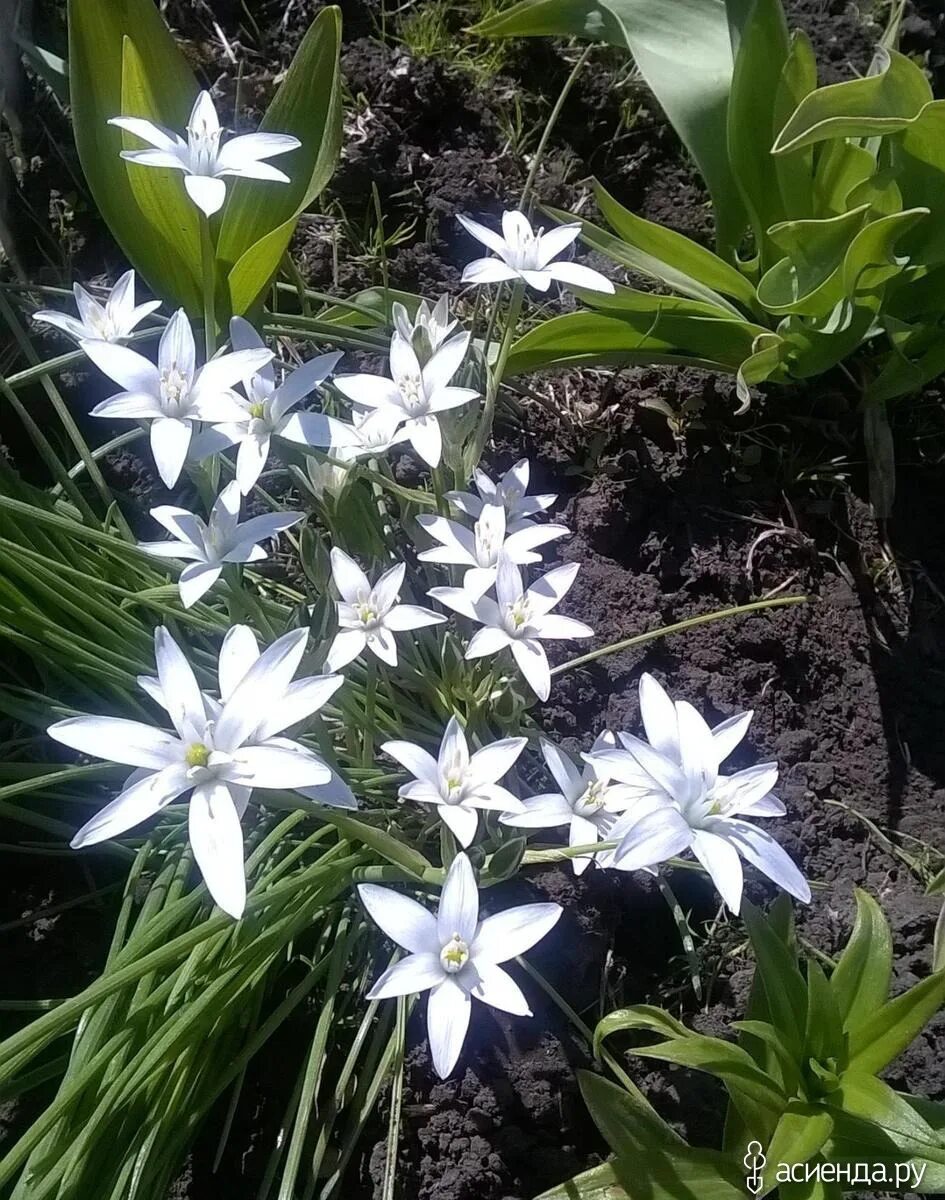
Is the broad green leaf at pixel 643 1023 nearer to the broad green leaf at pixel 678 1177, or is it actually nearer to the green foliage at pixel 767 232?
the broad green leaf at pixel 678 1177

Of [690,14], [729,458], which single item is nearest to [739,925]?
[729,458]

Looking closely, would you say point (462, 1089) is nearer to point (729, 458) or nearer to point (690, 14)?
point (729, 458)

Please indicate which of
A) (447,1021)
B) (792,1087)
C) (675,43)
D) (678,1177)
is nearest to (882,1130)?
(792,1087)

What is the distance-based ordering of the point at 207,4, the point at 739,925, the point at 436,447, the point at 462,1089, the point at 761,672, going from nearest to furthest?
the point at 436,447
the point at 462,1089
the point at 739,925
the point at 761,672
the point at 207,4

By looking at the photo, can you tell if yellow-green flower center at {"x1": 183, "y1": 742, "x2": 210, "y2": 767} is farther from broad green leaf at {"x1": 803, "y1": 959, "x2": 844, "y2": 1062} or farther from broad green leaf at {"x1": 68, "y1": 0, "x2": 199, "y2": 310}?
broad green leaf at {"x1": 68, "y1": 0, "x2": 199, "y2": 310}

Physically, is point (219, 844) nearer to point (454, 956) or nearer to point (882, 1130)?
point (454, 956)
